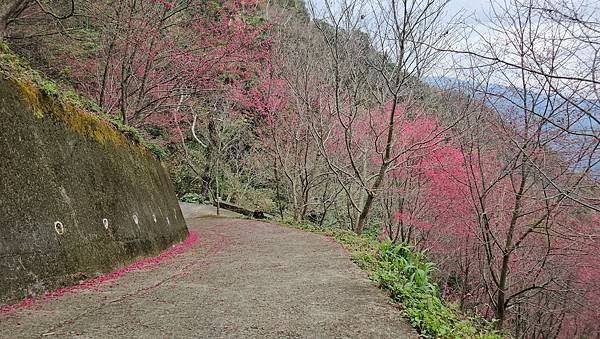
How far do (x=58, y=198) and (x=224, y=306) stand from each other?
2278 mm

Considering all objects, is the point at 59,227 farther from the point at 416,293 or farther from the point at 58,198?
the point at 416,293

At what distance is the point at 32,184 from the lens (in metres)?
4.11

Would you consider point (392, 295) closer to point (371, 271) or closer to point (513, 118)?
point (371, 271)

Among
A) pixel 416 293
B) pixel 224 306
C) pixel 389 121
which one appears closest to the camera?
pixel 224 306

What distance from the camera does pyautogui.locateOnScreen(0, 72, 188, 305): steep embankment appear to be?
3734 millimetres

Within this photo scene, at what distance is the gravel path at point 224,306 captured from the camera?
10.4 feet

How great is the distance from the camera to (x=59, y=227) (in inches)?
171

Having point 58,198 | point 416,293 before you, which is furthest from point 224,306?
point 58,198

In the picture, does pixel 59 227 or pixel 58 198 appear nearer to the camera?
pixel 59 227

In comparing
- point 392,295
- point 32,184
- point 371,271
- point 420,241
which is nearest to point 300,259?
point 371,271

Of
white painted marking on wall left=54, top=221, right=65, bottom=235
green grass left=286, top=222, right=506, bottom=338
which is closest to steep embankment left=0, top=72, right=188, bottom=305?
white painted marking on wall left=54, top=221, right=65, bottom=235

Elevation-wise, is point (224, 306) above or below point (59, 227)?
Result: below

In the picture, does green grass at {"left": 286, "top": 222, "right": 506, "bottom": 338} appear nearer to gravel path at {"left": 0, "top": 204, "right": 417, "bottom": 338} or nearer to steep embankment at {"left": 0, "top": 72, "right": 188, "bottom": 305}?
gravel path at {"left": 0, "top": 204, "right": 417, "bottom": 338}

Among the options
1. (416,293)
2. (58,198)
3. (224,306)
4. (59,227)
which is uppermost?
(58,198)
